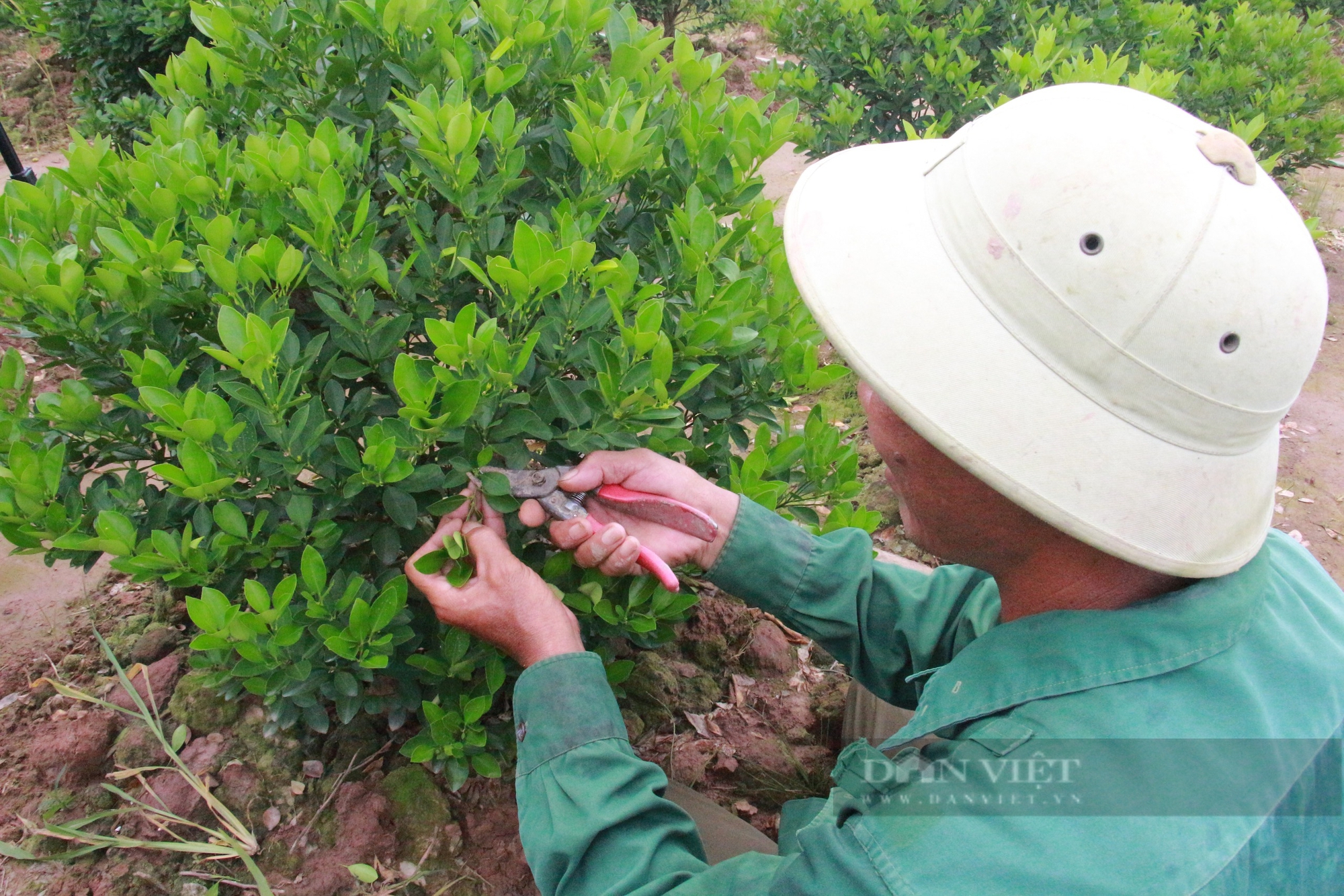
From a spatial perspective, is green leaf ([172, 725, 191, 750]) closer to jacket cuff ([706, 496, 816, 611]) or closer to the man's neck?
jacket cuff ([706, 496, 816, 611])

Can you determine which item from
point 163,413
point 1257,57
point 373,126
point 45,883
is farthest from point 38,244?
point 1257,57

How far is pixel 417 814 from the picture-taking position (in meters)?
2.12

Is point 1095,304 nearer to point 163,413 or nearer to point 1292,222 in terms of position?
point 1292,222

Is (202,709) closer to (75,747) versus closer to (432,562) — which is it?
(75,747)

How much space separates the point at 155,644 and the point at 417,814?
3.03ft

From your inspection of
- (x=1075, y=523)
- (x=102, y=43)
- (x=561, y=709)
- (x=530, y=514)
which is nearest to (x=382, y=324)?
(x=530, y=514)

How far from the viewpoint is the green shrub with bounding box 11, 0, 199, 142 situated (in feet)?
20.4

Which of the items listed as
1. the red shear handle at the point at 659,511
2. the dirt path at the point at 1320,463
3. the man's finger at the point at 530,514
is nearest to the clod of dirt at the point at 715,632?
the red shear handle at the point at 659,511

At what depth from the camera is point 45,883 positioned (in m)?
1.95

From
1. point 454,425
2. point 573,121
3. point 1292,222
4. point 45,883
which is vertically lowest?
point 45,883

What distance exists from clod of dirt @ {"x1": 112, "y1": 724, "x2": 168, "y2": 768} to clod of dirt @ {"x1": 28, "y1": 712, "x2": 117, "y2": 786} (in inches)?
1.4

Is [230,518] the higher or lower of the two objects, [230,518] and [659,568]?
the higher

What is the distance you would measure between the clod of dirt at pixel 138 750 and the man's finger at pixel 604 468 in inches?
47.7

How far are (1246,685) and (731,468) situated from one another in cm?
103
